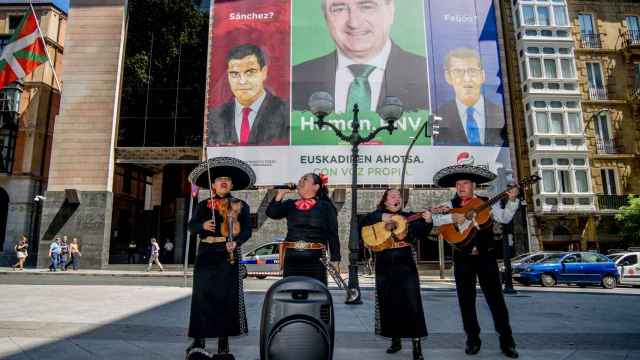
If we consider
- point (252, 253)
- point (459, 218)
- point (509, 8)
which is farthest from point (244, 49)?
point (459, 218)

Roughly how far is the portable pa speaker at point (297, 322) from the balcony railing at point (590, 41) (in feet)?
101

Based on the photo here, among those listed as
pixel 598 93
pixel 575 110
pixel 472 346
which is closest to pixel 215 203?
pixel 472 346

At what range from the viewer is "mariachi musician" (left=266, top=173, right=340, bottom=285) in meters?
4.53

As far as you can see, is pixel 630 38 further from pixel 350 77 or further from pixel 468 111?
pixel 350 77

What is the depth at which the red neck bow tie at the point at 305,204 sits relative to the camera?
4727mm

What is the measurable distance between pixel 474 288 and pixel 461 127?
18731mm

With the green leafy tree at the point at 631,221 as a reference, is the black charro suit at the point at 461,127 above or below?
above

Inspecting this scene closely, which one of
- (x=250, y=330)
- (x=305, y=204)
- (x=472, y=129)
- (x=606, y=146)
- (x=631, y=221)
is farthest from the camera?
(x=606, y=146)

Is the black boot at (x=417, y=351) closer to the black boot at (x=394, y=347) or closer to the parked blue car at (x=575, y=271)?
the black boot at (x=394, y=347)

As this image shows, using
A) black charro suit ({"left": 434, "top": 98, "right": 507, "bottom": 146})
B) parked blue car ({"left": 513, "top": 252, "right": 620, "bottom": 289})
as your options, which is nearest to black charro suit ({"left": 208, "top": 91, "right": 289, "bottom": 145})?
black charro suit ({"left": 434, "top": 98, "right": 507, "bottom": 146})

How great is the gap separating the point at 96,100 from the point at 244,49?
908 centimetres

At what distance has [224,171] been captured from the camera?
4.67 metres

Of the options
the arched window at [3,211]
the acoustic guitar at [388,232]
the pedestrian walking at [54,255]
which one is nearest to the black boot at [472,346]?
the acoustic guitar at [388,232]

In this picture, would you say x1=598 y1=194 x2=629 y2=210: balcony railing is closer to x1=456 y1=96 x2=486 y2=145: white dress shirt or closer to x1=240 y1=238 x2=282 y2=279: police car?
x1=456 y1=96 x2=486 y2=145: white dress shirt
